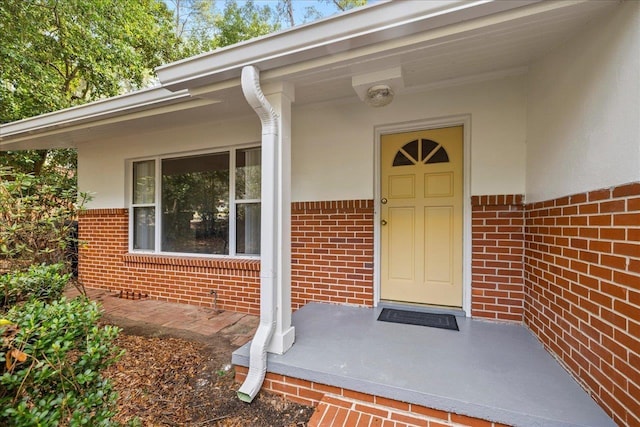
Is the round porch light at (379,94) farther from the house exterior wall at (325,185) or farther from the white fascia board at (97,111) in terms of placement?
the white fascia board at (97,111)

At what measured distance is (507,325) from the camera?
98.6 inches

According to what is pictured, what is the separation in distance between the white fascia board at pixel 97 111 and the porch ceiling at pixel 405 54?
0.02 meters

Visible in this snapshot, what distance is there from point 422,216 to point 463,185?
0.48 meters

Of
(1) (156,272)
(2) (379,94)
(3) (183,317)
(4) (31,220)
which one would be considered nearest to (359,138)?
(2) (379,94)

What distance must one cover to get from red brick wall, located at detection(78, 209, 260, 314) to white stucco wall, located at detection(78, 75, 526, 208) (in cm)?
70

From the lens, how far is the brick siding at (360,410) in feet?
5.09

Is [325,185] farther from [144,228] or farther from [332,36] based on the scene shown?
[144,228]

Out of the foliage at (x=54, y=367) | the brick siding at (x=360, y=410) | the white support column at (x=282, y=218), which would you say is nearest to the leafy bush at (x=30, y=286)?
the foliage at (x=54, y=367)

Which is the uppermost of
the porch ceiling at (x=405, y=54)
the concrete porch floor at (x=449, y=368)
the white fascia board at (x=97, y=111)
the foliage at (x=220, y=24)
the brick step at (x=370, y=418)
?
the foliage at (x=220, y=24)

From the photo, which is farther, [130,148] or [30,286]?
[130,148]

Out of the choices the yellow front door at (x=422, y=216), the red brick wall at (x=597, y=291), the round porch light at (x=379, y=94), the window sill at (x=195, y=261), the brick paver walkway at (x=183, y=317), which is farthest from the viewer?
the window sill at (x=195, y=261)

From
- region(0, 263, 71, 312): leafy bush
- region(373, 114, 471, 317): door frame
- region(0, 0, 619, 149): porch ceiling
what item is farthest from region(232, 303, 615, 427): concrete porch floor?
region(0, 0, 619, 149): porch ceiling

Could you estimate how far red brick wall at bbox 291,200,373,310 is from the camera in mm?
3027

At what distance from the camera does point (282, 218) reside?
6.92 ft
